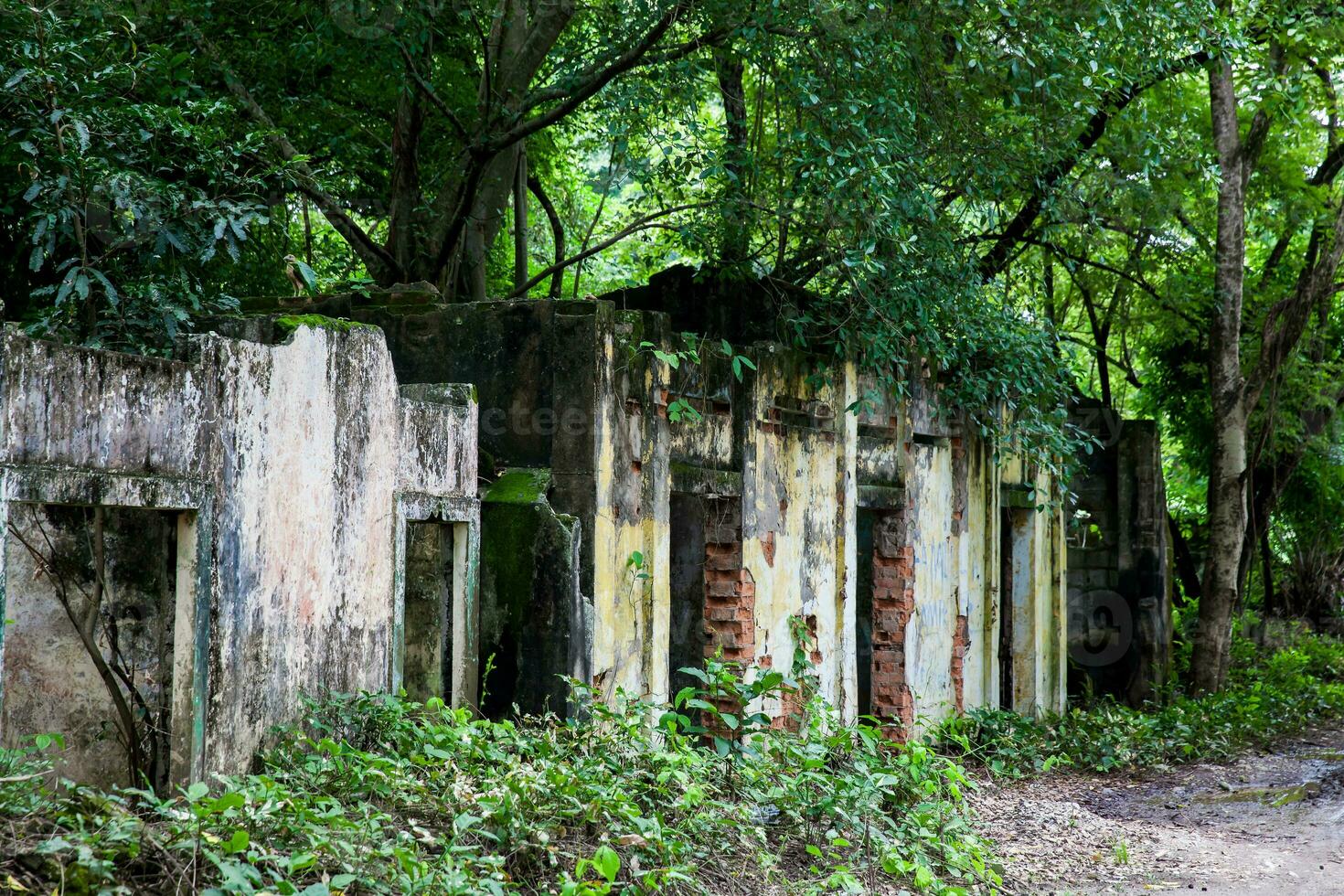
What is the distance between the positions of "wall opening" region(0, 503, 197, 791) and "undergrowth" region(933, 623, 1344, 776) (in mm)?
5866

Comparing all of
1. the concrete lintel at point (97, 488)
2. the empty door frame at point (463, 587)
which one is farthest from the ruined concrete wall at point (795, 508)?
the concrete lintel at point (97, 488)

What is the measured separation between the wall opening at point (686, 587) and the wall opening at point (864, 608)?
277 centimetres

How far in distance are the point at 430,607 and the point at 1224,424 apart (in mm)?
9001

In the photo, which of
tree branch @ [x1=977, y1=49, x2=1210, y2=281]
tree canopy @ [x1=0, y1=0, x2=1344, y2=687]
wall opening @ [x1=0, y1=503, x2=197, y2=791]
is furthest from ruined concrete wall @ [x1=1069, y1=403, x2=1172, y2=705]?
wall opening @ [x1=0, y1=503, x2=197, y2=791]

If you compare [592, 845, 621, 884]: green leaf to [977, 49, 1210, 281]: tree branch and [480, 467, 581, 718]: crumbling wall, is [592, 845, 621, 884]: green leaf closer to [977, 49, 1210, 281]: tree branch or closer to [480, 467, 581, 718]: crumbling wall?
[480, 467, 581, 718]: crumbling wall

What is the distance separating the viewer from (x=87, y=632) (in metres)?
5.46

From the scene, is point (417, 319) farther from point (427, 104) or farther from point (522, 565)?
point (427, 104)

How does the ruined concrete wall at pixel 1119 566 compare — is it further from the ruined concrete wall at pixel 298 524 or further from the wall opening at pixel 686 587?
the ruined concrete wall at pixel 298 524

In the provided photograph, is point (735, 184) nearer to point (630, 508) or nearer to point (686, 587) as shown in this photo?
point (686, 587)

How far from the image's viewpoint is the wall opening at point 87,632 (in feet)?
18.1

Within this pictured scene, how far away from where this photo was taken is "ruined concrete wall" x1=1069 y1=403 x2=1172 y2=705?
14.4 meters

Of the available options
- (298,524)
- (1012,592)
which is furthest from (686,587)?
(1012,592)

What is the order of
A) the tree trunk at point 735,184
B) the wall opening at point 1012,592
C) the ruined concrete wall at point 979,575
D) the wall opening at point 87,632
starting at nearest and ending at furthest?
the wall opening at point 87,632 < the tree trunk at point 735,184 < the ruined concrete wall at point 979,575 < the wall opening at point 1012,592

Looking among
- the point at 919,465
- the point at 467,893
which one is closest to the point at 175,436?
the point at 467,893
